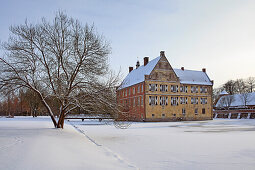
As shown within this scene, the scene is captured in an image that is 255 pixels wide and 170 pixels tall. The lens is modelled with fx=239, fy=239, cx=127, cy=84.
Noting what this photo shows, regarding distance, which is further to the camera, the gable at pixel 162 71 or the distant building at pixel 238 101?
the distant building at pixel 238 101

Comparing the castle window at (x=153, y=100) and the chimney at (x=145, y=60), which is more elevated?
the chimney at (x=145, y=60)

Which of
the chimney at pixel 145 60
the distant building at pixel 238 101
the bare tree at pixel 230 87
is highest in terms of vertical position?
the chimney at pixel 145 60

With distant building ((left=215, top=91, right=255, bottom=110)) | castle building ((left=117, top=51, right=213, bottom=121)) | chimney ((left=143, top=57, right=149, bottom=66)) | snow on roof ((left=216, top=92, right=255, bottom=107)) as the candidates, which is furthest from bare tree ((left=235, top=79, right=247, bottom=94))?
chimney ((left=143, top=57, right=149, bottom=66))

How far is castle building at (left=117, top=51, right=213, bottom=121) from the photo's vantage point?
45344mm

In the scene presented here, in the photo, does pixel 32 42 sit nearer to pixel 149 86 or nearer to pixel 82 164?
pixel 82 164

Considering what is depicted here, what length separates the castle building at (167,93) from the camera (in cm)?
4534

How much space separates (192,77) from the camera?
174 ft

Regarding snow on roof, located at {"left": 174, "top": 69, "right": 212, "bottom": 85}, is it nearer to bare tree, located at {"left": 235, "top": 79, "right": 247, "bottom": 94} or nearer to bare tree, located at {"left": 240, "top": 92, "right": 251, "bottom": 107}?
bare tree, located at {"left": 240, "top": 92, "right": 251, "bottom": 107}

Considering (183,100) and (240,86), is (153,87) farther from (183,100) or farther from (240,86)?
(240,86)

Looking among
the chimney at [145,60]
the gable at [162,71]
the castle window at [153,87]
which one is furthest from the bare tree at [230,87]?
the castle window at [153,87]

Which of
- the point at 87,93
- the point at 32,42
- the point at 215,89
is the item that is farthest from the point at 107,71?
the point at 215,89

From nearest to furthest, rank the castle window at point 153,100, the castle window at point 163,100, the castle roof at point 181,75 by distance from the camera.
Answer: the castle window at point 153,100, the castle window at point 163,100, the castle roof at point 181,75

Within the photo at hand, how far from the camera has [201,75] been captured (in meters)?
55.1

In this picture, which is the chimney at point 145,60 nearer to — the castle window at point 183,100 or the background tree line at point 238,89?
the castle window at point 183,100
